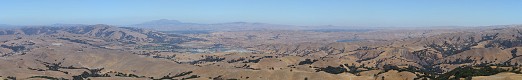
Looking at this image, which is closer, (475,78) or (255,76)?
(475,78)

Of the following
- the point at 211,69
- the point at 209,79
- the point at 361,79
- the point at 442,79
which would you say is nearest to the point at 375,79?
the point at 361,79

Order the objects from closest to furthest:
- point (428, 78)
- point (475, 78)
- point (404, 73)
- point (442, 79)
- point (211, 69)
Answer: point (475, 78), point (442, 79), point (428, 78), point (404, 73), point (211, 69)

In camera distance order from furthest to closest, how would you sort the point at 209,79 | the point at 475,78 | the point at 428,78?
1. the point at 209,79
2. the point at 428,78
3. the point at 475,78

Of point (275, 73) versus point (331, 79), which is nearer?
point (331, 79)

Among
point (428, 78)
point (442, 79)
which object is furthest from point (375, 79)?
point (442, 79)

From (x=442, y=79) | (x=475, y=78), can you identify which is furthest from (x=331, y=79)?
(x=475, y=78)

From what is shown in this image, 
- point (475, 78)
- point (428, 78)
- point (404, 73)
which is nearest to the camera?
point (475, 78)

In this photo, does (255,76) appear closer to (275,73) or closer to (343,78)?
(275,73)

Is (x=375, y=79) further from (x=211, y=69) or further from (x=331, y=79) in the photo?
(x=211, y=69)

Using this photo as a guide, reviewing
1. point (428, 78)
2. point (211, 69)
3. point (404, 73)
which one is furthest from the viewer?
point (211, 69)
